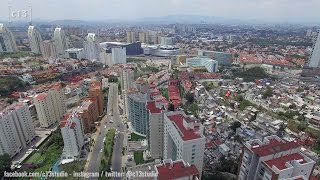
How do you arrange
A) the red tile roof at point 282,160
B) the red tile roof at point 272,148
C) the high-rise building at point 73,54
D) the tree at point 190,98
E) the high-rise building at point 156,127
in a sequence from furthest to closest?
the high-rise building at point 73,54, the tree at point 190,98, the high-rise building at point 156,127, the red tile roof at point 272,148, the red tile roof at point 282,160

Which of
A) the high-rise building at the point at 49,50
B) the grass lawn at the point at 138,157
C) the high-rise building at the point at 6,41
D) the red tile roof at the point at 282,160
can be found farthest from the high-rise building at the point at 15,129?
the high-rise building at the point at 6,41

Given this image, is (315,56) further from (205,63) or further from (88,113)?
(88,113)

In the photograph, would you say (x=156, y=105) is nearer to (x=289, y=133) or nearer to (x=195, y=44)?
(x=289, y=133)

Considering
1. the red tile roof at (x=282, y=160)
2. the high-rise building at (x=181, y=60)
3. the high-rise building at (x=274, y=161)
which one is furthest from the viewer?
the high-rise building at (x=181, y=60)

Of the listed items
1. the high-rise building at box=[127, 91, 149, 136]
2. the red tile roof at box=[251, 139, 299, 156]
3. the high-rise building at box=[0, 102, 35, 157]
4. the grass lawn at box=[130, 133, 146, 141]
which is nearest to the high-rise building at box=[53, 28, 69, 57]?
the high-rise building at box=[0, 102, 35, 157]

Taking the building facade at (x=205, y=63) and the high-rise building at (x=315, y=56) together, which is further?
the building facade at (x=205, y=63)

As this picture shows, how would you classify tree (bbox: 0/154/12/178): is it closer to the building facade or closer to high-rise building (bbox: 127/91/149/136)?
high-rise building (bbox: 127/91/149/136)

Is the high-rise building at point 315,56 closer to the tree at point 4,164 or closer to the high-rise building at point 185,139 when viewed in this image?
the high-rise building at point 185,139

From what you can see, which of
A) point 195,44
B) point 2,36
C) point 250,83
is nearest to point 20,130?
point 250,83
